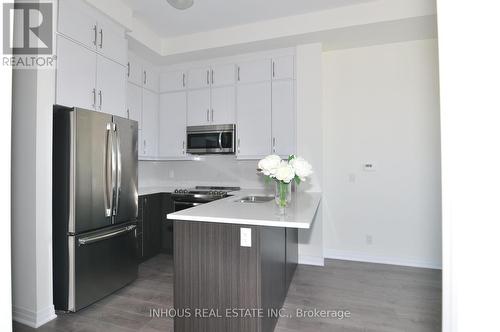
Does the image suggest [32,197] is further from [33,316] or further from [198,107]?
[198,107]

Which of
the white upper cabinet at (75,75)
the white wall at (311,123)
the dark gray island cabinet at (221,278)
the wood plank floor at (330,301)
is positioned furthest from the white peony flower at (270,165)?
the white upper cabinet at (75,75)

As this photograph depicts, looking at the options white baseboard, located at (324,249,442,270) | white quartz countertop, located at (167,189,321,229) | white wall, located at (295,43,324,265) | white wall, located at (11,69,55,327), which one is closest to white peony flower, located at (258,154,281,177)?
white quartz countertop, located at (167,189,321,229)

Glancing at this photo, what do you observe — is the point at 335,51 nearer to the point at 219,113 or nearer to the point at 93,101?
the point at 219,113

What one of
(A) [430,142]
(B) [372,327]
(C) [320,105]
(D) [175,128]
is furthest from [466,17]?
(D) [175,128]

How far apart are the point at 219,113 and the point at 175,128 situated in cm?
77


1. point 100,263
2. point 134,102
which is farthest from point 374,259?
point 134,102

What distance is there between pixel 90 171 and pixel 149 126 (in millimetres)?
1795

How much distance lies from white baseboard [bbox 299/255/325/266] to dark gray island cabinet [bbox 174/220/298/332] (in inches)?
65.7

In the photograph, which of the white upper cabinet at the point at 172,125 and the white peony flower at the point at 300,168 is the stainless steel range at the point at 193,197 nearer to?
the white upper cabinet at the point at 172,125

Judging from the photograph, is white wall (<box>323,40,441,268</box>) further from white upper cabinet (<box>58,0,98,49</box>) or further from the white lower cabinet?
white upper cabinet (<box>58,0,98,49</box>)

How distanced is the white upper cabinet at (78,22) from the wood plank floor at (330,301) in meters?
2.51

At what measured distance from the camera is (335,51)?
11.9 feet

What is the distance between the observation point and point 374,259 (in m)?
3.50

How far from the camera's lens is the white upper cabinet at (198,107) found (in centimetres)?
392
